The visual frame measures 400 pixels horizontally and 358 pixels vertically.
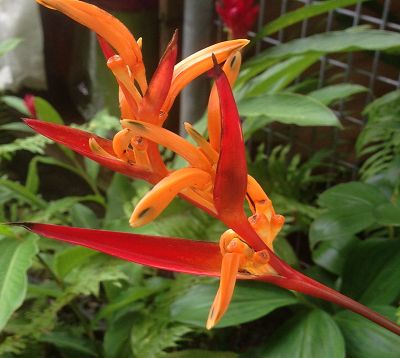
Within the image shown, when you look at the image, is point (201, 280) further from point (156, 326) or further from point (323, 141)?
point (323, 141)

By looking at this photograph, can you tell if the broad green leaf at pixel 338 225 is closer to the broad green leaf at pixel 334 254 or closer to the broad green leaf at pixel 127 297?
the broad green leaf at pixel 334 254

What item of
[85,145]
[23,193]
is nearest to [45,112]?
[23,193]

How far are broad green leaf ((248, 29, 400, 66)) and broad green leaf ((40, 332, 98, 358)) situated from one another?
59 centimetres

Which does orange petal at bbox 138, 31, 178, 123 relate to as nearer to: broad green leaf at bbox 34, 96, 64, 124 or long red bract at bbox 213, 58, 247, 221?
long red bract at bbox 213, 58, 247, 221

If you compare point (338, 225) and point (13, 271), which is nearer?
point (13, 271)

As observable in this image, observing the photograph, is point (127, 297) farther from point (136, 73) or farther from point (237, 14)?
point (136, 73)

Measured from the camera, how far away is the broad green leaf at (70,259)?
0.93m

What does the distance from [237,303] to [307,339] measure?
4.5 inches

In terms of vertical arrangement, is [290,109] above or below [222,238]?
below

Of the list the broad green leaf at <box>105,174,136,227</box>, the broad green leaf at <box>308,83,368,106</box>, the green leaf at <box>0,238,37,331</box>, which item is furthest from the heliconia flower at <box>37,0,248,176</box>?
the broad green leaf at <box>105,174,136,227</box>

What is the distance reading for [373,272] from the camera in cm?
90

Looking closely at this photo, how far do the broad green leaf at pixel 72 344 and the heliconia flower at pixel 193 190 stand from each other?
0.75 metres

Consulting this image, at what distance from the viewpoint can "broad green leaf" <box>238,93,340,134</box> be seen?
2.78 ft

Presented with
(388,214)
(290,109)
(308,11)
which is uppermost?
(308,11)
